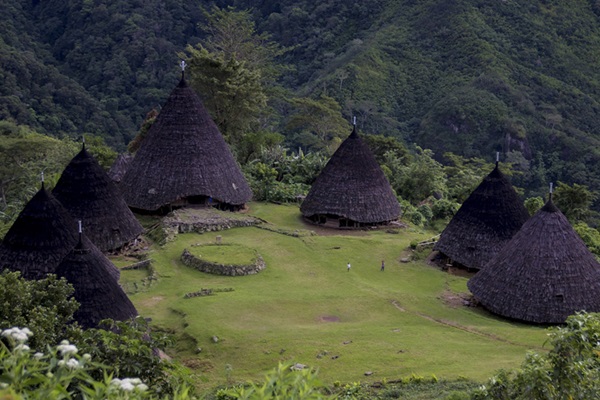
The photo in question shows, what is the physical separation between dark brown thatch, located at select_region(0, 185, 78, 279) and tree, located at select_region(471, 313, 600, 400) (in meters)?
11.8

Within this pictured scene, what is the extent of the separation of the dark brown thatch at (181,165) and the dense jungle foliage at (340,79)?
10.4 m

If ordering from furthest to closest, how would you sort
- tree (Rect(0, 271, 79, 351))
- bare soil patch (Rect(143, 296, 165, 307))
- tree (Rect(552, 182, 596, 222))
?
tree (Rect(552, 182, 596, 222)) < bare soil patch (Rect(143, 296, 165, 307)) < tree (Rect(0, 271, 79, 351))

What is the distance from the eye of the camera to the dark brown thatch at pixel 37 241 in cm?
1939

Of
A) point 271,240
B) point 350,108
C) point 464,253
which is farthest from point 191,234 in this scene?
point 350,108

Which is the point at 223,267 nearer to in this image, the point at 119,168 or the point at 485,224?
the point at 485,224

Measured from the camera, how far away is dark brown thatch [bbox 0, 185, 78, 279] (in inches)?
763

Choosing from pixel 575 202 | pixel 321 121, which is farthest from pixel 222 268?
pixel 321 121

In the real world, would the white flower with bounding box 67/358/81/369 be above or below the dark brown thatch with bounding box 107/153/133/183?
above

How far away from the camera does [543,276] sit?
20.2 m

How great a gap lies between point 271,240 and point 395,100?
115 feet

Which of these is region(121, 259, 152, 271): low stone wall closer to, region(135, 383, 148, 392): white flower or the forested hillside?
region(135, 383, 148, 392): white flower

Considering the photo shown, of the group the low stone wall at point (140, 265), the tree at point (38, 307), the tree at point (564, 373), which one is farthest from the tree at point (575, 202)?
the tree at point (38, 307)

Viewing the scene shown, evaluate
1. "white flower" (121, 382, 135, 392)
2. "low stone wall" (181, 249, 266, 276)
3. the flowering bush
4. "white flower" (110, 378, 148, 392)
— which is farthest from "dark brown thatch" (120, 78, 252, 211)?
"white flower" (121, 382, 135, 392)

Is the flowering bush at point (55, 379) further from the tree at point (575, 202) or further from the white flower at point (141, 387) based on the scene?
the tree at point (575, 202)
